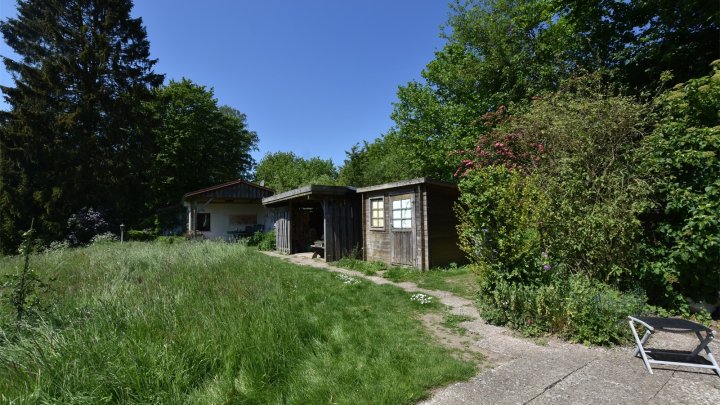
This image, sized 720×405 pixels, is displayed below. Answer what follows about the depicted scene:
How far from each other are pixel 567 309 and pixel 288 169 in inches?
1507

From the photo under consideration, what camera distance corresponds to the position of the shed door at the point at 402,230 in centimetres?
977

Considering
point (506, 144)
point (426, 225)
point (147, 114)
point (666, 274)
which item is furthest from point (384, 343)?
point (147, 114)

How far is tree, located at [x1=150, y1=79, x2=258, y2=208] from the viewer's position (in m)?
29.0

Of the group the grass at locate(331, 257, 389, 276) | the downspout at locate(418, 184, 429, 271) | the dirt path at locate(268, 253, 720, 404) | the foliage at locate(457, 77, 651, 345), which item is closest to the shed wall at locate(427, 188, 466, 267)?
the downspout at locate(418, 184, 429, 271)

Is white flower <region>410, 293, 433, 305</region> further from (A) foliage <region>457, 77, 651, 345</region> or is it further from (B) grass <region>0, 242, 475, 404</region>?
(A) foliage <region>457, 77, 651, 345</region>

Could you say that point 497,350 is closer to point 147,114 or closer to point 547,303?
point 547,303

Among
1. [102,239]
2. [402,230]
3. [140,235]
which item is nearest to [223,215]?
[140,235]

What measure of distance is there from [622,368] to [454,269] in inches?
235

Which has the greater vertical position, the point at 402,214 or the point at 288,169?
the point at 288,169

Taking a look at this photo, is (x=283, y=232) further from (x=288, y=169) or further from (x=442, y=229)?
(x=288, y=169)

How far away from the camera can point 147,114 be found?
2433 cm

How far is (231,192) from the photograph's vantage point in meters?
21.5

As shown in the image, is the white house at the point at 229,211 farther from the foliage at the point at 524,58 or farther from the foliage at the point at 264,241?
the foliage at the point at 524,58

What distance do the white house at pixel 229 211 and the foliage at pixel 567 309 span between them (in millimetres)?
18154
